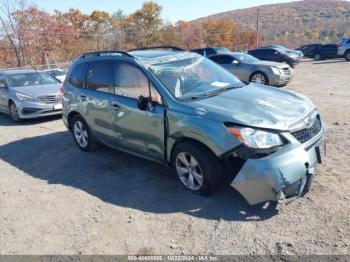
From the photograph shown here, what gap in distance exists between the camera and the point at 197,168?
3936mm

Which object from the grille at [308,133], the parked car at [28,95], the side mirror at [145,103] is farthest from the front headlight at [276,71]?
the side mirror at [145,103]

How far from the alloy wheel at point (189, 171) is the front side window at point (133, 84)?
2.61ft

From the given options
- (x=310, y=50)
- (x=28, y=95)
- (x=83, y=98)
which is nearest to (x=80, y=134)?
(x=83, y=98)

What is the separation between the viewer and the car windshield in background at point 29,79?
9867 mm

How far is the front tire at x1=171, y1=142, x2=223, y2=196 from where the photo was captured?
148 inches

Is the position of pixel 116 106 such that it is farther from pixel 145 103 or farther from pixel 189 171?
pixel 189 171

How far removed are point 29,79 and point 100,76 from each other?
5.79 metres

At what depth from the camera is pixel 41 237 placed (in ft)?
11.6

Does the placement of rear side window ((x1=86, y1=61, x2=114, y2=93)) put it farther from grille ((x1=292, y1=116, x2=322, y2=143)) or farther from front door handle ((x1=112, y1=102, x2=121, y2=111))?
grille ((x1=292, y1=116, x2=322, y2=143))

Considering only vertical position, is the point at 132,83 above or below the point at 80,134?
above

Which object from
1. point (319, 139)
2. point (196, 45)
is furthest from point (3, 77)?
point (196, 45)

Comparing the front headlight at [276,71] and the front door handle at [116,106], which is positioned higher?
the front door handle at [116,106]

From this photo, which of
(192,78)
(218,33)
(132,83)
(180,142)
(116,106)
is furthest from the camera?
(218,33)

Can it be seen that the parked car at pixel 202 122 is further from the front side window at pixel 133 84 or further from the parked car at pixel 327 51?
the parked car at pixel 327 51
